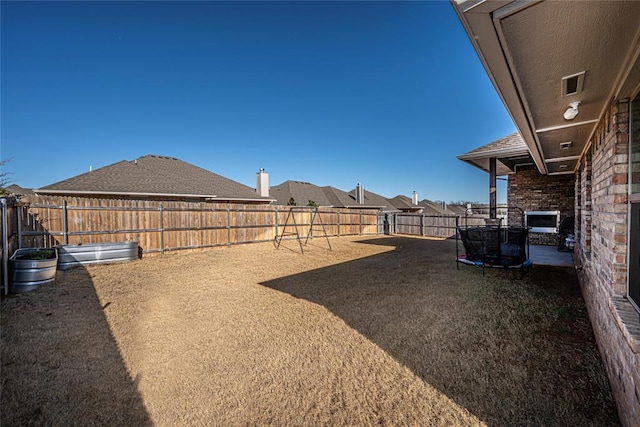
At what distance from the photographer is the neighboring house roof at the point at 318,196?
23562 mm

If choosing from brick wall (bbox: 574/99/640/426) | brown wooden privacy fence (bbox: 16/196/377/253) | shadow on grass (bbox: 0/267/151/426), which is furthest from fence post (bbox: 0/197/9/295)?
brick wall (bbox: 574/99/640/426)

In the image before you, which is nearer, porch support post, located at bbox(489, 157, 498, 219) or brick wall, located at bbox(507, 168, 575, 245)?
porch support post, located at bbox(489, 157, 498, 219)

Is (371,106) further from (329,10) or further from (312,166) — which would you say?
(312,166)

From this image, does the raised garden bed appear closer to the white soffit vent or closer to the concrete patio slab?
the white soffit vent

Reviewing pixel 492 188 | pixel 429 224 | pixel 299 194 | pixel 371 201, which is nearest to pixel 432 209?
pixel 371 201

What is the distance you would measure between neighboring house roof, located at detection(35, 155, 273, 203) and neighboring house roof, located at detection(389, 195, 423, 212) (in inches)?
788

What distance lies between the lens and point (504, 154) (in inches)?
308

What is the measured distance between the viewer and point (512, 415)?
196 centimetres

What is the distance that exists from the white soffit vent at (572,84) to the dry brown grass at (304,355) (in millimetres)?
2489

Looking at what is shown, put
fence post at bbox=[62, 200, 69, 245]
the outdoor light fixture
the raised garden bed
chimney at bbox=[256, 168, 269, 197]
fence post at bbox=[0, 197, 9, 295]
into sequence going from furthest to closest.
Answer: chimney at bbox=[256, 168, 269, 197] < fence post at bbox=[62, 200, 69, 245] < the raised garden bed < fence post at bbox=[0, 197, 9, 295] < the outdoor light fixture

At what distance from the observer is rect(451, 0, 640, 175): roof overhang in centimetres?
138

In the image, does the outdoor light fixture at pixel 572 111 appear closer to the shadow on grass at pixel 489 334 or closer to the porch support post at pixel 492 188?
the shadow on grass at pixel 489 334

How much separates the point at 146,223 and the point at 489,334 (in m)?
9.44

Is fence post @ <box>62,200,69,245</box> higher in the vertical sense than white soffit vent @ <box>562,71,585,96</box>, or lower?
lower
